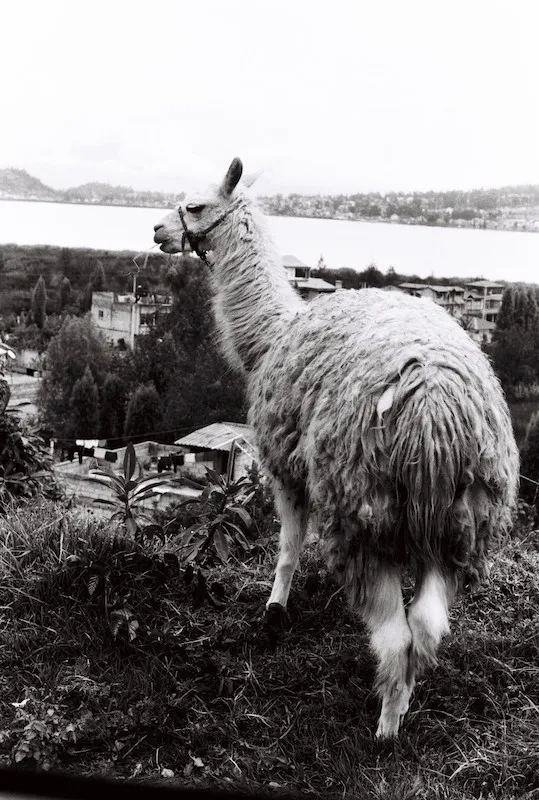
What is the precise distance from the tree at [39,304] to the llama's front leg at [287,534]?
307cm

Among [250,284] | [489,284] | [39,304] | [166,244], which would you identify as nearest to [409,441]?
[250,284]

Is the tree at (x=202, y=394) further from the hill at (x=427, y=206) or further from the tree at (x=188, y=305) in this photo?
the hill at (x=427, y=206)

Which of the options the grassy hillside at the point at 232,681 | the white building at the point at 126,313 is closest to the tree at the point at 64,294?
the white building at the point at 126,313

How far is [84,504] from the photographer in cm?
586

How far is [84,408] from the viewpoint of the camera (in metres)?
6.04

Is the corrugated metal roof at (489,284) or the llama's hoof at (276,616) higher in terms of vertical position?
the corrugated metal roof at (489,284)

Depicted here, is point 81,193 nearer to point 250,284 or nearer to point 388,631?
point 250,284

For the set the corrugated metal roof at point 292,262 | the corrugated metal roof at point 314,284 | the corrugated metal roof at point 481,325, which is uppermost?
the corrugated metal roof at point 292,262

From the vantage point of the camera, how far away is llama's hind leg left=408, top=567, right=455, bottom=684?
2.90 meters

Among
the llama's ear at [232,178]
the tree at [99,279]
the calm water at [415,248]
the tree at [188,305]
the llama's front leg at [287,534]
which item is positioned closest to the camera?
the llama's front leg at [287,534]

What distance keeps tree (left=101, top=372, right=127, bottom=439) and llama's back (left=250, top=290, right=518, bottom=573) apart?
277cm

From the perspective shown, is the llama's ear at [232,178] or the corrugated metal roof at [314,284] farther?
the corrugated metal roof at [314,284]

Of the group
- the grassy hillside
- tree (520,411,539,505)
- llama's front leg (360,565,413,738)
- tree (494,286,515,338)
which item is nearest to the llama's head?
the grassy hillside

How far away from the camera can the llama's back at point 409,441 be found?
9.39 feet
